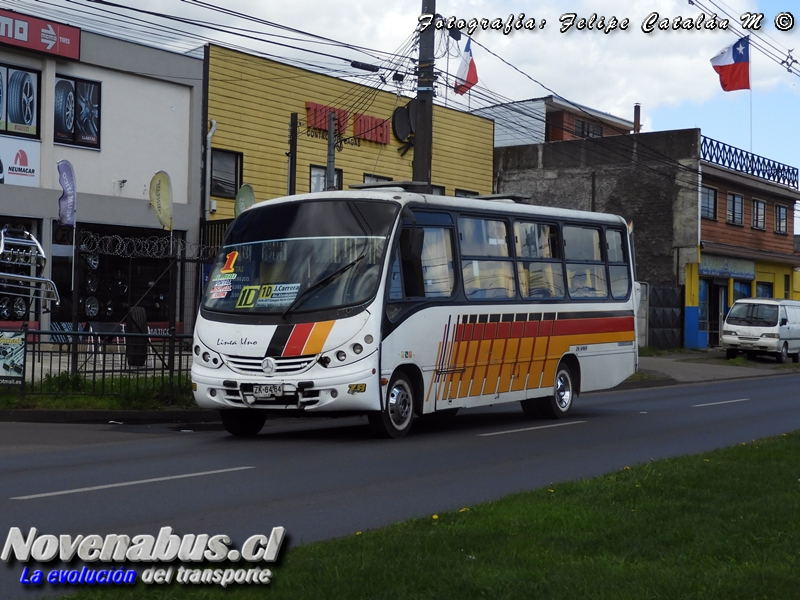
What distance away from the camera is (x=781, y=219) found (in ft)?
171

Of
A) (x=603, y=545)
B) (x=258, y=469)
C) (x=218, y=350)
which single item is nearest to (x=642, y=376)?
(x=218, y=350)

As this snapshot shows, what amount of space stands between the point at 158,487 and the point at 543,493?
322 centimetres

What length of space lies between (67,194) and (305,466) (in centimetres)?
1321

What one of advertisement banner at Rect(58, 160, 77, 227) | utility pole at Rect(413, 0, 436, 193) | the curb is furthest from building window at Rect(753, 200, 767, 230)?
the curb


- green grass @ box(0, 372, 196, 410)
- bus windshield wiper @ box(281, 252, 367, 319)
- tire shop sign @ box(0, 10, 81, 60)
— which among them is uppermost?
tire shop sign @ box(0, 10, 81, 60)

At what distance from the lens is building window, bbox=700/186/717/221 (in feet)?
146

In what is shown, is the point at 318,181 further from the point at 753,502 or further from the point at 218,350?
the point at 753,502

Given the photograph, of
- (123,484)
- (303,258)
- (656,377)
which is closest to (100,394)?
(303,258)

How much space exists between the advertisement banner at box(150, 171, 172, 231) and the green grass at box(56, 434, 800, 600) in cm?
1125

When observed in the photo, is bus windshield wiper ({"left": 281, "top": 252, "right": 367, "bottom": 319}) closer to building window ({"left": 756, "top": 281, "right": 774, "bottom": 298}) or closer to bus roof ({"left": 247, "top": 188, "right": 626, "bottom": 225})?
bus roof ({"left": 247, "top": 188, "right": 626, "bottom": 225})

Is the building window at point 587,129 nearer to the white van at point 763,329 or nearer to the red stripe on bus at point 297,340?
the white van at point 763,329

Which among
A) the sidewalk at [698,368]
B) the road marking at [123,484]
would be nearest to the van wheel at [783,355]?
the sidewalk at [698,368]

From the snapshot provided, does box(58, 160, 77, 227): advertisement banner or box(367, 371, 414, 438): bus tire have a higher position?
box(58, 160, 77, 227): advertisement banner

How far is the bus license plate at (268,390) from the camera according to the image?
12.8 metres
